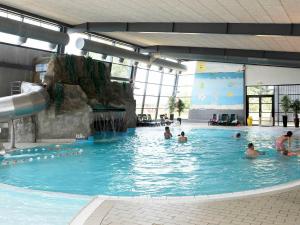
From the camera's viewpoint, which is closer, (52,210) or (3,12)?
(52,210)

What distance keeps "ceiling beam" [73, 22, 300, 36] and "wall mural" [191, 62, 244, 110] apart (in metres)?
14.0

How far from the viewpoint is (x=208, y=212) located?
4207 mm

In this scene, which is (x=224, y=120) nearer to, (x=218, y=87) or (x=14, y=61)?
(x=218, y=87)

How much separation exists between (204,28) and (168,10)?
5.96 ft

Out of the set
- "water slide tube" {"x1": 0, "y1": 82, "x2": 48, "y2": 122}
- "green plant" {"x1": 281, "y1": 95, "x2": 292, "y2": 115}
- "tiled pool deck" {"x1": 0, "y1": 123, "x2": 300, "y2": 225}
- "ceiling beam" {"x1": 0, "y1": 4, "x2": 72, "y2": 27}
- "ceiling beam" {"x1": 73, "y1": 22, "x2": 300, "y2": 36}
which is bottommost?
"tiled pool deck" {"x1": 0, "y1": 123, "x2": 300, "y2": 225}

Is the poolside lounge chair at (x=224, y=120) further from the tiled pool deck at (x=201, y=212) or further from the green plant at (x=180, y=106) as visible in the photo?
the tiled pool deck at (x=201, y=212)

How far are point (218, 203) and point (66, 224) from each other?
199cm

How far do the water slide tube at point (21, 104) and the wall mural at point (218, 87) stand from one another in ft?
55.7

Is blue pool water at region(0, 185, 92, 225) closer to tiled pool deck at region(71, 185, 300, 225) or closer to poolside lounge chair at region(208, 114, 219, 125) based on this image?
tiled pool deck at region(71, 185, 300, 225)

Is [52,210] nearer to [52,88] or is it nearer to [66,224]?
[66,224]

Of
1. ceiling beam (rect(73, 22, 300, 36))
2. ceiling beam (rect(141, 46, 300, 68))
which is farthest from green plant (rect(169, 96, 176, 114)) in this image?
ceiling beam (rect(73, 22, 300, 36))

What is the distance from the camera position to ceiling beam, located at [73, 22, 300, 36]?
10430mm

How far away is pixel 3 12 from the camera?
13750 millimetres

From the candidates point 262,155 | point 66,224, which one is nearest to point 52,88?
point 262,155
